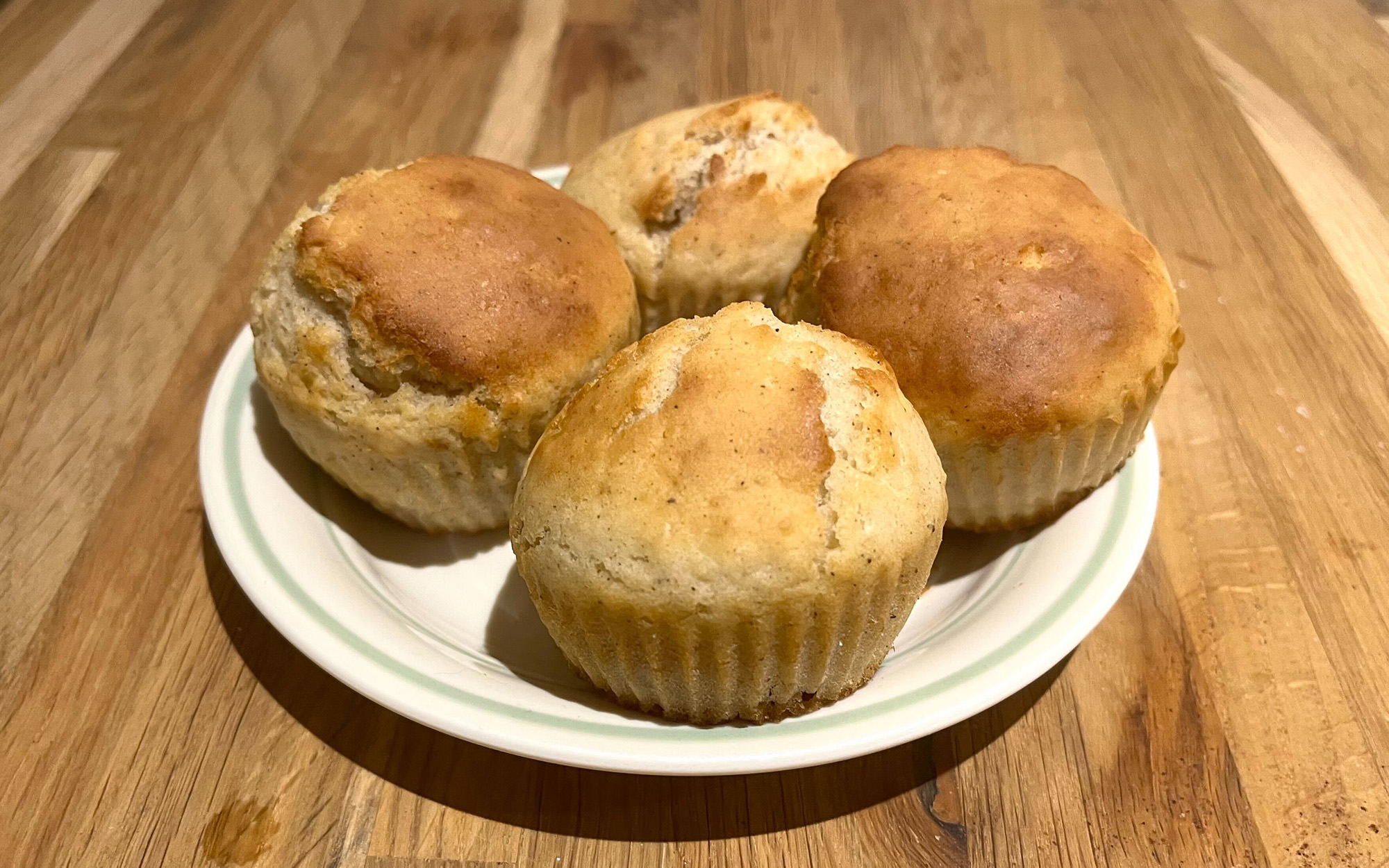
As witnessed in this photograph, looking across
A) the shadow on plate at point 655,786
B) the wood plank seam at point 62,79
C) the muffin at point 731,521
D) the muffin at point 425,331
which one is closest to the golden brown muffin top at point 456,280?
the muffin at point 425,331

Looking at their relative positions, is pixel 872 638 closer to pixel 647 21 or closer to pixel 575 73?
pixel 575 73

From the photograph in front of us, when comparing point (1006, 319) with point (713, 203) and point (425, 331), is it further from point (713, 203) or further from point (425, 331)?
point (425, 331)

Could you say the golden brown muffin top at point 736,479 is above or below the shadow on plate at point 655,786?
above

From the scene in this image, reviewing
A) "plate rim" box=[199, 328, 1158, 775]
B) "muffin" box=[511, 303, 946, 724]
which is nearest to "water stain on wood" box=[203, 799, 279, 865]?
"plate rim" box=[199, 328, 1158, 775]

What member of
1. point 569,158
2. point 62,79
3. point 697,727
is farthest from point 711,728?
point 62,79

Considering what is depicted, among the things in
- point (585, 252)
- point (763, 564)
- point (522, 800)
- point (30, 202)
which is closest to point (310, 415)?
point (585, 252)

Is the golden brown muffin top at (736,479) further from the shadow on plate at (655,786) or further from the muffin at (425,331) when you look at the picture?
the shadow on plate at (655,786)

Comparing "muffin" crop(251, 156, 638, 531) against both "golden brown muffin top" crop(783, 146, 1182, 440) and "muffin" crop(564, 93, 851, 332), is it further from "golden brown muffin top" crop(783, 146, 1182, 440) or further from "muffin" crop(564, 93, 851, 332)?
"golden brown muffin top" crop(783, 146, 1182, 440)
